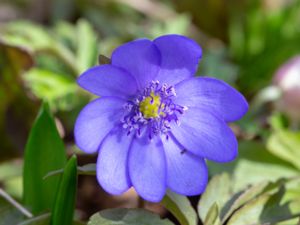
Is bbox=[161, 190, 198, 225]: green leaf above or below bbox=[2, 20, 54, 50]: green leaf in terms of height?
below

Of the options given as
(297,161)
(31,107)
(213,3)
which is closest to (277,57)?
(213,3)

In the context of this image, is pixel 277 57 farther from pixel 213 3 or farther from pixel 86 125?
pixel 86 125

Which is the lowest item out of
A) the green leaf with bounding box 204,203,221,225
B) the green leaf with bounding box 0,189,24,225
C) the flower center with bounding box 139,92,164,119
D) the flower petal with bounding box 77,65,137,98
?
the green leaf with bounding box 0,189,24,225

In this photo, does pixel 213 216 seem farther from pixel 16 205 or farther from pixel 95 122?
pixel 16 205

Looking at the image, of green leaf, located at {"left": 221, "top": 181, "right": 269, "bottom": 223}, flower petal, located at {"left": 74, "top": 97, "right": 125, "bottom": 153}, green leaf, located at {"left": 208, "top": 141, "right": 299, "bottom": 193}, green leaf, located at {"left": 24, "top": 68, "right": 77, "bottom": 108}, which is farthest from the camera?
green leaf, located at {"left": 24, "top": 68, "right": 77, "bottom": 108}

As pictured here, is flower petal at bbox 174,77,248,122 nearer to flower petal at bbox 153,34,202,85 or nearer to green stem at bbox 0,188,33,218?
flower petal at bbox 153,34,202,85

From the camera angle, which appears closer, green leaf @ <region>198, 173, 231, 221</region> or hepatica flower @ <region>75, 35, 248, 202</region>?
hepatica flower @ <region>75, 35, 248, 202</region>

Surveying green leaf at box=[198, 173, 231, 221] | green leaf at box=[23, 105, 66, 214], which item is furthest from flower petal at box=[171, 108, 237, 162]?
green leaf at box=[23, 105, 66, 214]
